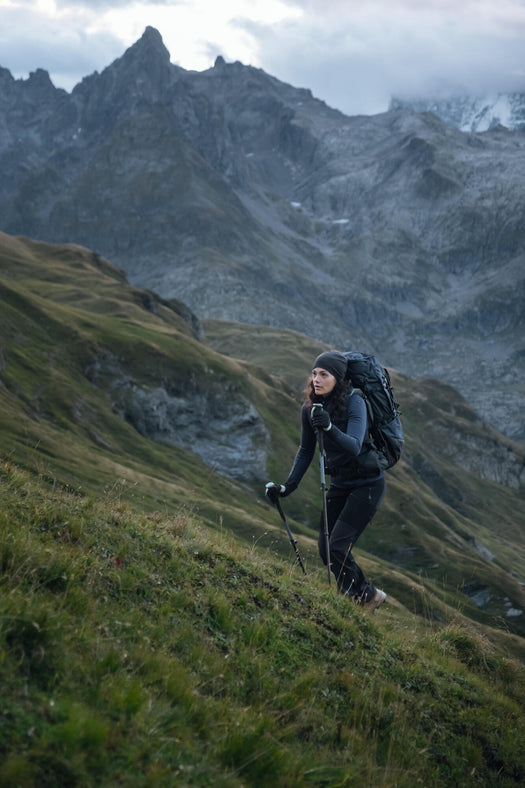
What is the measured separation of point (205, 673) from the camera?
7145 mm

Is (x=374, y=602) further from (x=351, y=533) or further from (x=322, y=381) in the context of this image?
(x=322, y=381)

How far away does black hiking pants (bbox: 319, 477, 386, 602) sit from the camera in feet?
37.2

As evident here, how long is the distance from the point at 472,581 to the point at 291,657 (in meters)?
131

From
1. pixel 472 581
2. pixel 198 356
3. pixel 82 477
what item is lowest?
pixel 472 581

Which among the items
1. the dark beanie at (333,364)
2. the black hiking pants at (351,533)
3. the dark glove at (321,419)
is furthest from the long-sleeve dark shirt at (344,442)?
the dark beanie at (333,364)

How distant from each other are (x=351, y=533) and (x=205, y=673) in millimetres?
4711

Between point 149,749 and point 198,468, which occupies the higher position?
point 149,749

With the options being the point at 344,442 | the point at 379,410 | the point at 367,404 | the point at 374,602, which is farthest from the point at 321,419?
the point at 374,602

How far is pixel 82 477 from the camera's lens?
63125mm

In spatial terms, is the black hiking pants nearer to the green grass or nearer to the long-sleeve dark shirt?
the long-sleeve dark shirt

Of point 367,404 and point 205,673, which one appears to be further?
point 367,404

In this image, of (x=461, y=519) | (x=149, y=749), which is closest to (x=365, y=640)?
(x=149, y=749)

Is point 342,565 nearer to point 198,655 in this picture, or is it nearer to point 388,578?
point 198,655

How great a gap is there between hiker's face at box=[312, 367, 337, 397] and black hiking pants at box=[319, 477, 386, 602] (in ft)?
5.63
